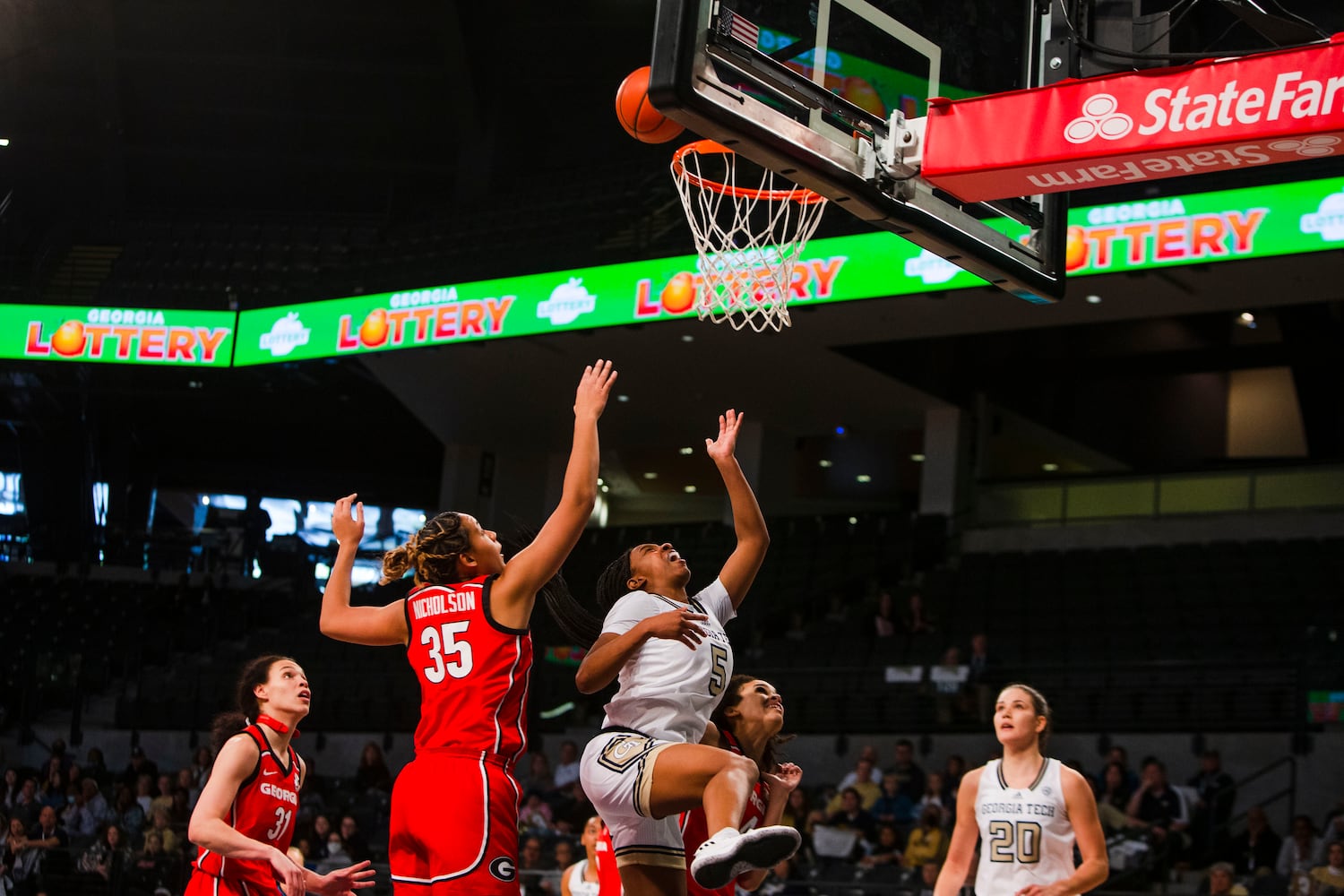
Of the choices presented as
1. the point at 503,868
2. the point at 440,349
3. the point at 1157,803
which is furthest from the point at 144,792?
the point at 503,868

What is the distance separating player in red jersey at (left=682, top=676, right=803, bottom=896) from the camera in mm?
5387

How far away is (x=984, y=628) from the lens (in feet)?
57.3

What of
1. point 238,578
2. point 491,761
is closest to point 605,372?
point 491,761

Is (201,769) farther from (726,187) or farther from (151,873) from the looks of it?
(726,187)

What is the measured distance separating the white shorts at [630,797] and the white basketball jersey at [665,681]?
0.23ft

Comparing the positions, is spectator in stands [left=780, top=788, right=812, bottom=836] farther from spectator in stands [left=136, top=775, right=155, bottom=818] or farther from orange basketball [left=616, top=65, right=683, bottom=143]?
orange basketball [left=616, top=65, right=683, bottom=143]

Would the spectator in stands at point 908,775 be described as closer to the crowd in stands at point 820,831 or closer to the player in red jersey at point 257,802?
the crowd in stands at point 820,831

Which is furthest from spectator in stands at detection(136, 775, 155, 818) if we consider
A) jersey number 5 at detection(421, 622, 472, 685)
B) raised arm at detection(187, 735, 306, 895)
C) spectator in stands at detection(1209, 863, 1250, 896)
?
jersey number 5 at detection(421, 622, 472, 685)

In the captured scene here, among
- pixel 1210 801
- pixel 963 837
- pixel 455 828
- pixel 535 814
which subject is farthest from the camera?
pixel 535 814

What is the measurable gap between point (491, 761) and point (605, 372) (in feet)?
3.88

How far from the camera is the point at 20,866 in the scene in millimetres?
11203

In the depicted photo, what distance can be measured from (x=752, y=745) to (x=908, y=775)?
8266 mm

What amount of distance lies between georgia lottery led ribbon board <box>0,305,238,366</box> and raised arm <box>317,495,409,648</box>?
600 inches

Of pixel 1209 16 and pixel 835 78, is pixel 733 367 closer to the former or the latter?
pixel 1209 16
